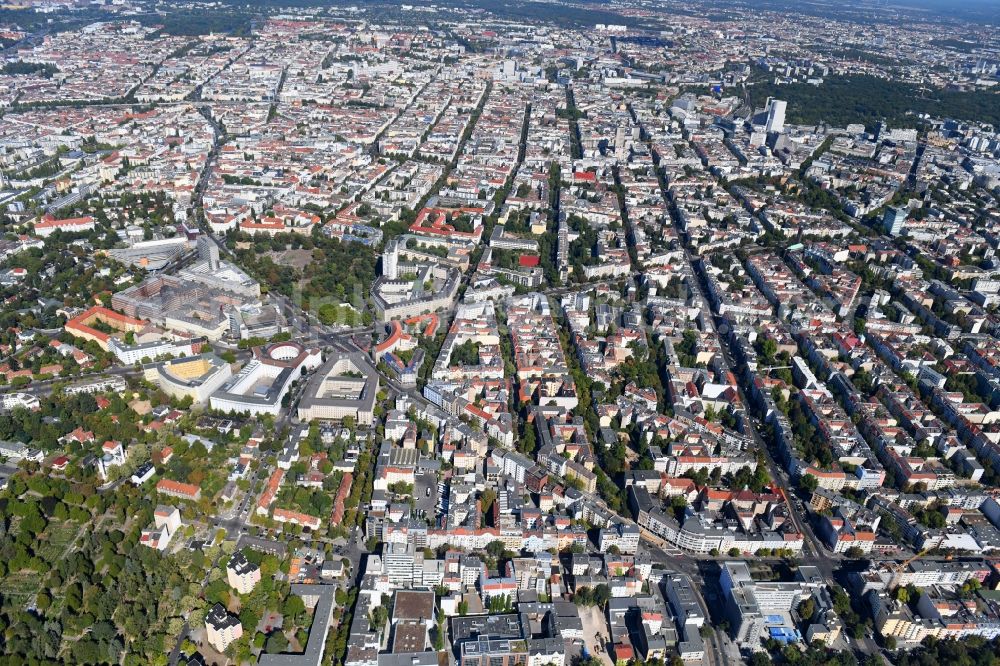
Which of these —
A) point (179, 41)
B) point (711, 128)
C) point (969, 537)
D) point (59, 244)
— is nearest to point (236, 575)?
point (969, 537)

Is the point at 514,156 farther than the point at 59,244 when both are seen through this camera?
Yes

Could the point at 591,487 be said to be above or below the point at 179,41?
below

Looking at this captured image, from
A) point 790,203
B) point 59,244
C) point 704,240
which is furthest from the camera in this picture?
point 790,203

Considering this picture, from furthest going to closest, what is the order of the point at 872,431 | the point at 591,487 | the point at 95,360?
the point at 95,360, the point at 872,431, the point at 591,487

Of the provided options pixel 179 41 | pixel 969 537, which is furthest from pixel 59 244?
pixel 179 41

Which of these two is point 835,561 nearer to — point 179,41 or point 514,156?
point 514,156

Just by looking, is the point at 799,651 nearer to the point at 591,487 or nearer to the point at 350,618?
the point at 591,487
